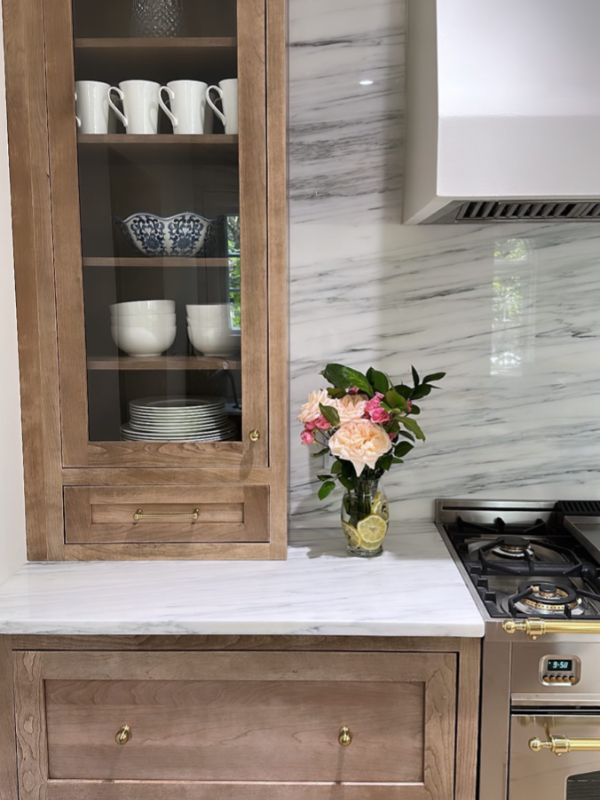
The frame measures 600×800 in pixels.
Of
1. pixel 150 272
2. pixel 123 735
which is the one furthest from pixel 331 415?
pixel 123 735

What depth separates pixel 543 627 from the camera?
125 cm

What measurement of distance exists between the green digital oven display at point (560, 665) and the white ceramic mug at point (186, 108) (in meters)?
1.22

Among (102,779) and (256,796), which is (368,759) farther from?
(102,779)

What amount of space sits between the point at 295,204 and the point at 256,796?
1291mm

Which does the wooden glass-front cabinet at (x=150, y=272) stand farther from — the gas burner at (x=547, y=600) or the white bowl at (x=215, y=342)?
the gas burner at (x=547, y=600)

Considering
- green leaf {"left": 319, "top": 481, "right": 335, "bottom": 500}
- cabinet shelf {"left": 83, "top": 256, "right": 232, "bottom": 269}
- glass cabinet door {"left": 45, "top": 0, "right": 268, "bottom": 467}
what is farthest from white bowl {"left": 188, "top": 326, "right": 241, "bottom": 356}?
green leaf {"left": 319, "top": 481, "right": 335, "bottom": 500}

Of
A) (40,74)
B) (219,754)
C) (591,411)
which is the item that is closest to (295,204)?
(40,74)

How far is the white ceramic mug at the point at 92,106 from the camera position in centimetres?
143

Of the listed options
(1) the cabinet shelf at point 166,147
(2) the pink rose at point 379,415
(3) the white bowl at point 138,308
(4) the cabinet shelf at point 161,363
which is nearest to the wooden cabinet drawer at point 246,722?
(2) the pink rose at point 379,415

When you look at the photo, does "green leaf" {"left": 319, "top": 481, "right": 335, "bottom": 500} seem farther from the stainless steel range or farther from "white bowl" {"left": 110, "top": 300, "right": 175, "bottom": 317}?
"white bowl" {"left": 110, "top": 300, "right": 175, "bottom": 317}

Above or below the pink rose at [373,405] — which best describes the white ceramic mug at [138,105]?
above

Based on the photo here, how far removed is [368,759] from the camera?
1.31 m

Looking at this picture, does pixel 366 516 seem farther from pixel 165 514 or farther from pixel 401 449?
pixel 165 514

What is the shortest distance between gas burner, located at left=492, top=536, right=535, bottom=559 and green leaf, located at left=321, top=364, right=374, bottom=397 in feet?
1.55
